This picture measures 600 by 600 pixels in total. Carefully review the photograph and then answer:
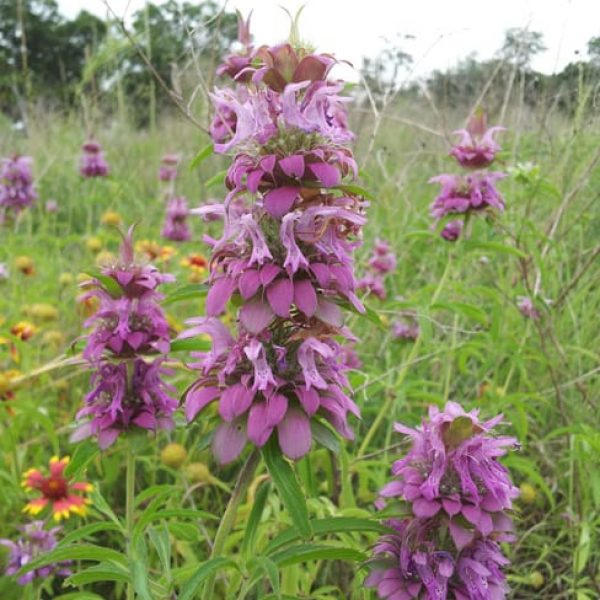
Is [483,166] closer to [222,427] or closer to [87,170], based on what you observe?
[222,427]

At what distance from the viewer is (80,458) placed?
4.77 ft

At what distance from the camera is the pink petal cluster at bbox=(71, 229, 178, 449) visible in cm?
155

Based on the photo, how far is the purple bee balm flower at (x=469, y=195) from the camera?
2371mm

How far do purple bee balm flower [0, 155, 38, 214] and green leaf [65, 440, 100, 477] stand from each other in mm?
2693

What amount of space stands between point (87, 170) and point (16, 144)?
3.90 metres

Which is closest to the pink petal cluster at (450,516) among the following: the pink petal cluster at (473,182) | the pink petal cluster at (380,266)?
the pink petal cluster at (473,182)

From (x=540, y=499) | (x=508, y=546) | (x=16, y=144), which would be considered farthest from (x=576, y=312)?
(x=16, y=144)

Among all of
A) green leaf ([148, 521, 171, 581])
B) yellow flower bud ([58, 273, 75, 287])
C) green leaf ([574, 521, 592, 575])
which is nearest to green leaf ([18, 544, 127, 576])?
green leaf ([148, 521, 171, 581])

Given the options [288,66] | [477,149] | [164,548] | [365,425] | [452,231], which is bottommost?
[365,425]

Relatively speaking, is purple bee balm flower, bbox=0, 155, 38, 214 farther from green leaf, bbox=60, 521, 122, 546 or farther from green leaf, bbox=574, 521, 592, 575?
green leaf, bbox=574, 521, 592, 575

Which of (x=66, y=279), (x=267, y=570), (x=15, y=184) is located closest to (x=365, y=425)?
(x=267, y=570)

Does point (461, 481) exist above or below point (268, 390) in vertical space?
below

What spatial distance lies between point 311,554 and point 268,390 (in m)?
0.31

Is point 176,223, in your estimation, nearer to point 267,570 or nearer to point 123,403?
point 123,403
